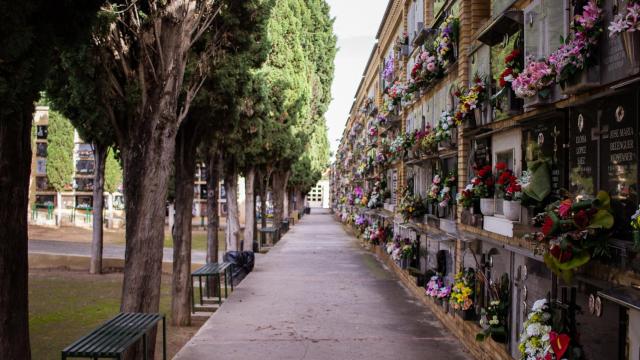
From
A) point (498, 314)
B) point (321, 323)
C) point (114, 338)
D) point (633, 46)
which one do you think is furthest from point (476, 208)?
point (633, 46)

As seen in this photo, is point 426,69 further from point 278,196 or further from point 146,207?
point 278,196

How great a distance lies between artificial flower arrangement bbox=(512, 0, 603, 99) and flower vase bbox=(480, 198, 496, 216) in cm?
265

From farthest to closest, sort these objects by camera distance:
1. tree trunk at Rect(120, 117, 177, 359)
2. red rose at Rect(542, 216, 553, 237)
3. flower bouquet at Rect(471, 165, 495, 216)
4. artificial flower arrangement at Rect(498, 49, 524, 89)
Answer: tree trunk at Rect(120, 117, 177, 359)
flower bouquet at Rect(471, 165, 495, 216)
artificial flower arrangement at Rect(498, 49, 524, 89)
red rose at Rect(542, 216, 553, 237)

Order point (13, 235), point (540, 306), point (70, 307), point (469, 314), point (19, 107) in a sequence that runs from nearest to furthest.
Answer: point (540, 306) < point (19, 107) < point (13, 235) < point (469, 314) < point (70, 307)

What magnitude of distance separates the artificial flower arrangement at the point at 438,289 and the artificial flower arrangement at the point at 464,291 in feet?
3.52

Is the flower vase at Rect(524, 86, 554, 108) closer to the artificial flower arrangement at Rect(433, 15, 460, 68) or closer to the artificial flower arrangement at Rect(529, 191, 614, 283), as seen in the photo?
the artificial flower arrangement at Rect(529, 191, 614, 283)

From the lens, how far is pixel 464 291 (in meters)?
9.66

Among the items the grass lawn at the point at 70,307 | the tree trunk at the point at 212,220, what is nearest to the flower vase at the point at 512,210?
the grass lawn at the point at 70,307

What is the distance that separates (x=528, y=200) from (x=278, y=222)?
34.4 meters

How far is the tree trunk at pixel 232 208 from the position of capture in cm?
2280

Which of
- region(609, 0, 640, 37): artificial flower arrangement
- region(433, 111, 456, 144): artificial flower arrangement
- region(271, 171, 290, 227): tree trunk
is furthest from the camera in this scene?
region(271, 171, 290, 227): tree trunk

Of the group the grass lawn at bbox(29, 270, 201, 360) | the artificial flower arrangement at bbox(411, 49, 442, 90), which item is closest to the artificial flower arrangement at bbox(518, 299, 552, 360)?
the grass lawn at bbox(29, 270, 201, 360)

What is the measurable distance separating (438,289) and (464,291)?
173 centimetres

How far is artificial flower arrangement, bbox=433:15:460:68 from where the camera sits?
36.2 ft
